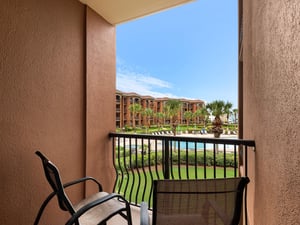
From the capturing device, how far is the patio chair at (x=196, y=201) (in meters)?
1.25

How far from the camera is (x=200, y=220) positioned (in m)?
1.27

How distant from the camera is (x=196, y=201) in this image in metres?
1.25

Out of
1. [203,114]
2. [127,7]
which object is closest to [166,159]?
[127,7]

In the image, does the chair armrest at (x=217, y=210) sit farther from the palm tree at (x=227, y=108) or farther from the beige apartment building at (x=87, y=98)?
the palm tree at (x=227, y=108)

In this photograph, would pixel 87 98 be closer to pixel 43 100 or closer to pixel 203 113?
pixel 43 100

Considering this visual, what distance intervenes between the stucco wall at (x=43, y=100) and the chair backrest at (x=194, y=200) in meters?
1.55

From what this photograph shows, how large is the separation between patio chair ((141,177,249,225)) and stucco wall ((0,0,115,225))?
5.08 feet

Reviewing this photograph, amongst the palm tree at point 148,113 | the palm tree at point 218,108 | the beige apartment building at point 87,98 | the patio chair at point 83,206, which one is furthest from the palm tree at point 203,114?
the patio chair at point 83,206

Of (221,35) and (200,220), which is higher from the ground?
(221,35)

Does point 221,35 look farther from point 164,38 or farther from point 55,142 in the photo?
point 55,142

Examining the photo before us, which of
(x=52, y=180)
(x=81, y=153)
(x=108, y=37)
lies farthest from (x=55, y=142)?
(x=108, y=37)

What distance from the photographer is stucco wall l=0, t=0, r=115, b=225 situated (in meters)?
2.00

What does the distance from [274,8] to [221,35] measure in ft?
92.0

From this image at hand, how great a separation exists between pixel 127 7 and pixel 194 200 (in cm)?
269
